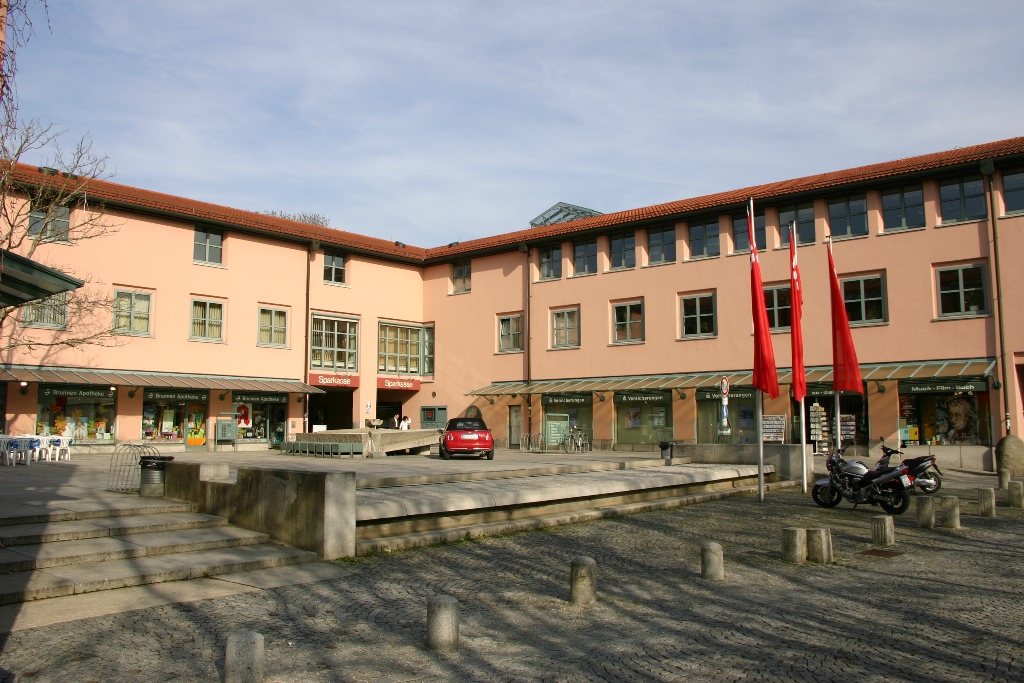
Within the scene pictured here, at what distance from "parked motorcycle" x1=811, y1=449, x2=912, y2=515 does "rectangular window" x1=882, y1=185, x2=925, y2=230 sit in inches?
641

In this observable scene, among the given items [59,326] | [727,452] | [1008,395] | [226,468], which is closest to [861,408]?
[1008,395]

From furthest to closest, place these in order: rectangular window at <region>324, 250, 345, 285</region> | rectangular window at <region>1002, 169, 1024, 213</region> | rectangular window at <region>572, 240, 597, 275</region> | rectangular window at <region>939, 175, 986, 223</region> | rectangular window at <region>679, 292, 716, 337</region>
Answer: rectangular window at <region>324, 250, 345, 285</region>, rectangular window at <region>572, 240, 597, 275</region>, rectangular window at <region>679, 292, 716, 337</region>, rectangular window at <region>939, 175, 986, 223</region>, rectangular window at <region>1002, 169, 1024, 213</region>

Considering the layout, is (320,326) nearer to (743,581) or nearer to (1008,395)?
(1008,395)

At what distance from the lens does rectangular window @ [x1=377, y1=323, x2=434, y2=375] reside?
40.7m

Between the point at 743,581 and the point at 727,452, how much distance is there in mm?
13158

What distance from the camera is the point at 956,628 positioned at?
6.86m

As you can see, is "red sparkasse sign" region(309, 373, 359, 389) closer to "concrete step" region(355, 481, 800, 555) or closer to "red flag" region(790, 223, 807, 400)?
"concrete step" region(355, 481, 800, 555)

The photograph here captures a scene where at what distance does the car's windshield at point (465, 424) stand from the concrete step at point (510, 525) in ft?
41.3

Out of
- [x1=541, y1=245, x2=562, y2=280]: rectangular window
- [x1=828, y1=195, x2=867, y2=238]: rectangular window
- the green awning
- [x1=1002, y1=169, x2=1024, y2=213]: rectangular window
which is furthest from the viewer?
[x1=541, y1=245, x2=562, y2=280]: rectangular window

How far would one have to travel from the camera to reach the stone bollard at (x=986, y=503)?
13.9m

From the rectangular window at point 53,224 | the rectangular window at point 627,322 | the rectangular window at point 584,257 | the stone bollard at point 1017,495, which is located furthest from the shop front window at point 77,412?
the stone bollard at point 1017,495

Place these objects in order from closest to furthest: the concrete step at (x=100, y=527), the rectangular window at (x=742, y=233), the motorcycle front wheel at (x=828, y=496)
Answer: the concrete step at (x=100, y=527)
the motorcycle front wheel at (x=828, y=496)
the rectangular window at (x=742, y=233)

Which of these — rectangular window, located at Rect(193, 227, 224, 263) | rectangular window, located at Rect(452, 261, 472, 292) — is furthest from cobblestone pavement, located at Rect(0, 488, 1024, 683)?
rectangular window, located at Rect(452, 261, 472, 292)

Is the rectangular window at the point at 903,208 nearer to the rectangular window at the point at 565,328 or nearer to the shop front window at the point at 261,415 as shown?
the rectangular window at the point at 565,328
